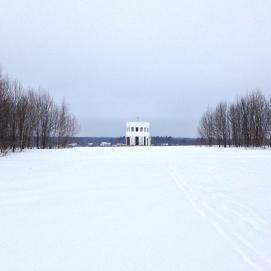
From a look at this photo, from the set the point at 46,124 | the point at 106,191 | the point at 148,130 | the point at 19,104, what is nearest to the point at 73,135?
the point at 46,124

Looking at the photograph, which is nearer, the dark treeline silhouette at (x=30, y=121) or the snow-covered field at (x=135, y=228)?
the snow-covered field at (x=135, y=228)

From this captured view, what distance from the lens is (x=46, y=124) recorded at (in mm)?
50656

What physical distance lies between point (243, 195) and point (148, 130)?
268 feet

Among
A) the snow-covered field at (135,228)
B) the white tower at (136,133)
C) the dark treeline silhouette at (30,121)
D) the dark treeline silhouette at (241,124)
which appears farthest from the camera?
the white tower at (136,133)

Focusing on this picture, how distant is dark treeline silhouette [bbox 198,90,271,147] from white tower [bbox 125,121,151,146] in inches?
664

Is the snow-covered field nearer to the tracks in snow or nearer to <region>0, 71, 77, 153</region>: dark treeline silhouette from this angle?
the tracks in snow

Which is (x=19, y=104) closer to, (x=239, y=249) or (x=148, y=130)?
(x=239, y=249)

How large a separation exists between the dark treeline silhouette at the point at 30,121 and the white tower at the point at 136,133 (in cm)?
2807

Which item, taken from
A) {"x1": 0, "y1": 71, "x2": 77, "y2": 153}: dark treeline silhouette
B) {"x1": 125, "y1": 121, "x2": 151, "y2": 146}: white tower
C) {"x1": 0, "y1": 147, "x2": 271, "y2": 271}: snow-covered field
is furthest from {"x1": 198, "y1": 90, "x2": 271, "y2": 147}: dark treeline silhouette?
{"x1": 0, "y1": 147, "x2": 271, "y2": 271}: snow-covered field

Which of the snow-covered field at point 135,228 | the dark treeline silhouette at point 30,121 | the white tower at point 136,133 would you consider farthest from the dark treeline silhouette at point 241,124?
the snow-covered field at point 135,228

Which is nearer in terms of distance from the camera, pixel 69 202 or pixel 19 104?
pixel 69 202

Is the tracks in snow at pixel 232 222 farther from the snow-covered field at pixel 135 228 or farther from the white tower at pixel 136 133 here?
the white tower at pixel 136 133

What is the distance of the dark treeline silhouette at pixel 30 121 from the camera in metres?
31.1

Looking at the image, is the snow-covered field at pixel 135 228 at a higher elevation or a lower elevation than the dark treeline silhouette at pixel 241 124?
lower
